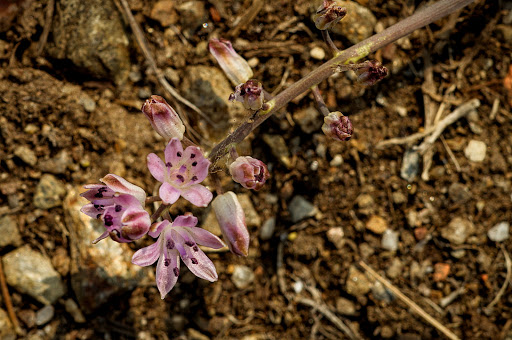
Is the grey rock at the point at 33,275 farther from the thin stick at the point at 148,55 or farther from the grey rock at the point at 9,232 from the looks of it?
the thin stick at the point at 148,55

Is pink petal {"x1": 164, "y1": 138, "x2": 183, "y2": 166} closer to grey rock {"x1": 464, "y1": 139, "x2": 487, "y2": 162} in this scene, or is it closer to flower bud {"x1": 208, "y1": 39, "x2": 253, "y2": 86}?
flower bud {"x1": 208, "y1": 39, "x2": 253, "y2": 86}

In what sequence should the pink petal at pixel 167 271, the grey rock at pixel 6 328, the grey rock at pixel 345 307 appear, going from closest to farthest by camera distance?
1. the pink petal at pixel 167 271
2. the grey rock at pixel 6 328
3. the grey rock at pixel 345 307

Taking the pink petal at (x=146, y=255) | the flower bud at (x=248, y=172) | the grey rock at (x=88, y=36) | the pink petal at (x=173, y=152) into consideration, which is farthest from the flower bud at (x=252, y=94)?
the grey rock at (x=88, y=36)

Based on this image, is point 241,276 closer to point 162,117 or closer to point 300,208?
point 300,208

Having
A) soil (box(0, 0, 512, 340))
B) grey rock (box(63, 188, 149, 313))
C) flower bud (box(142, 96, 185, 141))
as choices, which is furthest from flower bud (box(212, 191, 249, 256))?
grey rock (box(63, 188, 149, 313))

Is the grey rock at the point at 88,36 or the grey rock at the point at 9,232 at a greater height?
the grey rock at the point at 88,36
